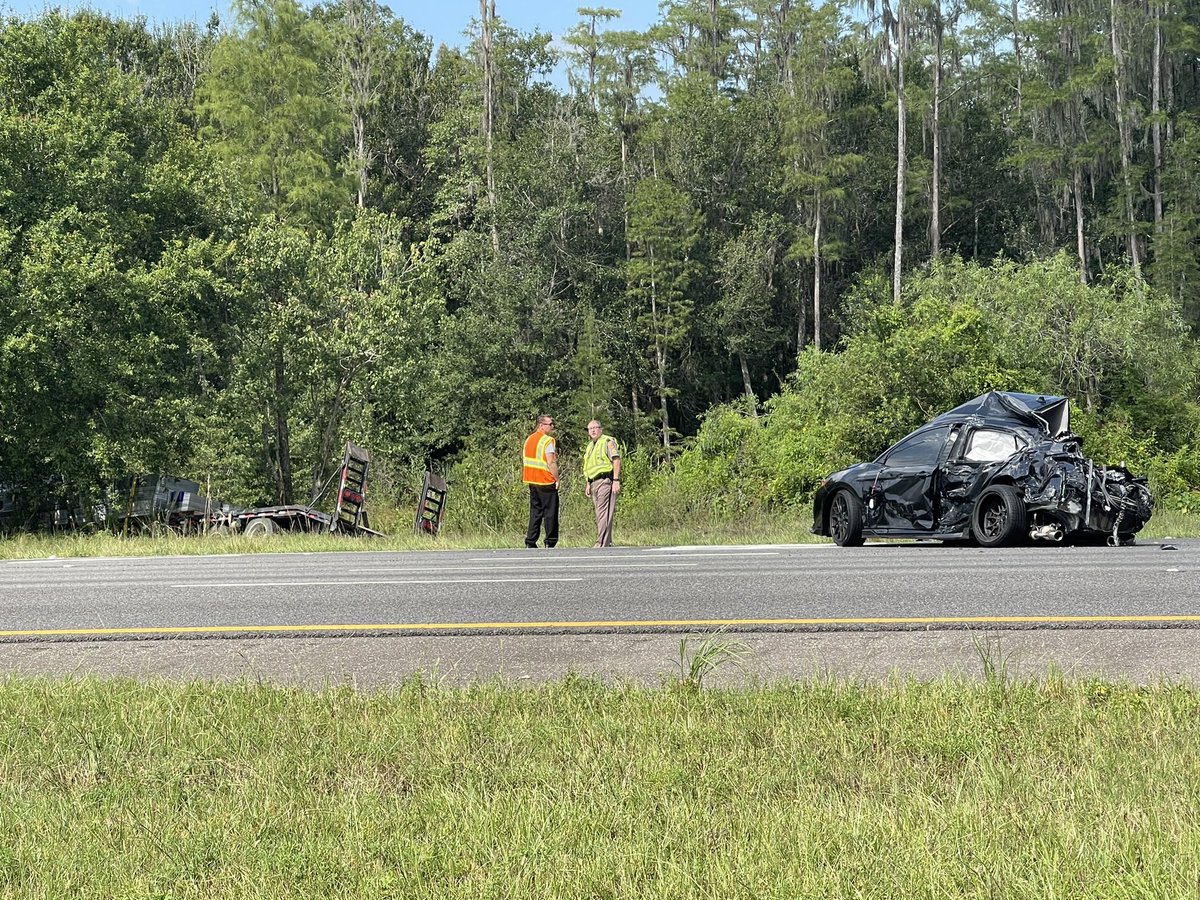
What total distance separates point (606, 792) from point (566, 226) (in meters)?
60.4

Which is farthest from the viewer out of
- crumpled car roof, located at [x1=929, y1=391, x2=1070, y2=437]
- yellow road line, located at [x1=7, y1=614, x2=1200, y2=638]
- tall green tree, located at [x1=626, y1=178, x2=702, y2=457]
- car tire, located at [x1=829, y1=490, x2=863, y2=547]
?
tall green tree, located at [x1=626, y1=178, x2=702, y2=457]

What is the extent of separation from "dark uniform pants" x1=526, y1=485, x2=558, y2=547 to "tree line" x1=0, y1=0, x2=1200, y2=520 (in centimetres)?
1640

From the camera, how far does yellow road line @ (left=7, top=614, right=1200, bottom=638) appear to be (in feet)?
29.4

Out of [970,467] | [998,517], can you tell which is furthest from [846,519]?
[998,517]

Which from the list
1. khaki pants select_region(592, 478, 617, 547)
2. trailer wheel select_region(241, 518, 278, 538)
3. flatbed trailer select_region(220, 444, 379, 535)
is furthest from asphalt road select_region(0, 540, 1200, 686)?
trailer wheel select_region(241, 518, 278, 538)

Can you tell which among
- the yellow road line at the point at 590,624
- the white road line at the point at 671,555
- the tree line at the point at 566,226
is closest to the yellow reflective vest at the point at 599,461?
the white road line at the point at 671,555

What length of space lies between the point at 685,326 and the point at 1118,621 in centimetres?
5448

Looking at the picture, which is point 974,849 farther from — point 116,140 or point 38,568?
point 116,140

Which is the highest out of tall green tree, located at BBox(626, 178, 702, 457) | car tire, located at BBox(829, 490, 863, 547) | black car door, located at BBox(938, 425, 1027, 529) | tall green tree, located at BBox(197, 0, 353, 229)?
tall green tree, located at BBox(197, 0, 353, 229)

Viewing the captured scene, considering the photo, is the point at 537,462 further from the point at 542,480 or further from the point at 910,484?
the point at 910,484

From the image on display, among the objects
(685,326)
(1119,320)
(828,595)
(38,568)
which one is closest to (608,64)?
(685,326)

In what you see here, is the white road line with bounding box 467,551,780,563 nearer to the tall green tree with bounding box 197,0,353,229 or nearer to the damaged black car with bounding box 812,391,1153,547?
the damaged black car with bounding box 812,391,1153,547

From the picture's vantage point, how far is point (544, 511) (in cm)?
1944

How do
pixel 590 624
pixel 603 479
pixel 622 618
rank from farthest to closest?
pixel 603 479 < pixel 622 618 < pixel 590 624
